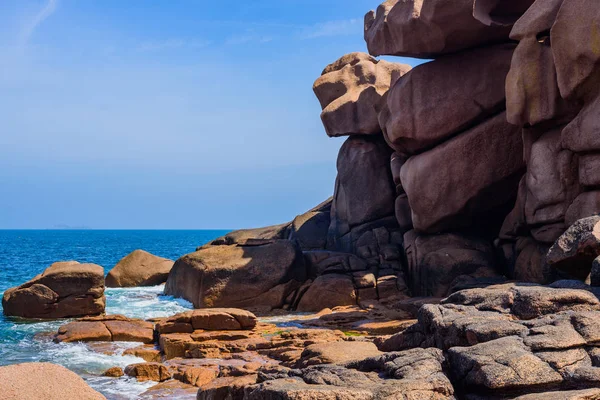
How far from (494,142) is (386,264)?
5867 mm

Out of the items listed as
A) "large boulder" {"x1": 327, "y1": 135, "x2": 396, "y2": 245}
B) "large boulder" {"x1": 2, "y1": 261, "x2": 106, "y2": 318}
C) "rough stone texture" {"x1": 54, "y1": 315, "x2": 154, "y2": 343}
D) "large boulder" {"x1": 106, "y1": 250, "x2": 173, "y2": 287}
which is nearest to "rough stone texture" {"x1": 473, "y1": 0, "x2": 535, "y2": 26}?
"large boulder" {"x1": 327, "y1": 135, "x2": 396, "y2": 245}

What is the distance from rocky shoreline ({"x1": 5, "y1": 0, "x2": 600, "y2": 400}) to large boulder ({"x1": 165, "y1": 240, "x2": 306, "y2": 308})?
7 cm

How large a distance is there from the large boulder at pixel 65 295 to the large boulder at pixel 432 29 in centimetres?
1251

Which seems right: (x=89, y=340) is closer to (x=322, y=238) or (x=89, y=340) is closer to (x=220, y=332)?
(x=220, y=332)

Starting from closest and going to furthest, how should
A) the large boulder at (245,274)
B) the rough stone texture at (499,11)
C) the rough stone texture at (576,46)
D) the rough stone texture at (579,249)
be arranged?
the rough stone texture at (579,249), the rough stone texture at (576,46), the rough stone texture at (499,11), the large boulder at (245,274)

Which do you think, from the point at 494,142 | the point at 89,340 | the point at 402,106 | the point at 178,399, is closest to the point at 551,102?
the point at 494,142

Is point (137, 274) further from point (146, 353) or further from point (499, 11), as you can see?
point (499, 11)

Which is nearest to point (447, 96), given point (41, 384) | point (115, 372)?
point (115, 372)

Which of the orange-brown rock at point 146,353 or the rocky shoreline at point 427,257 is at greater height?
the rocky shoreline at point 427,257

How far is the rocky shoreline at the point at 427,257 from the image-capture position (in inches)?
290

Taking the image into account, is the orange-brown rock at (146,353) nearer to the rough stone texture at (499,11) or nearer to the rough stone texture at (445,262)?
the rough stone texture at (445,262)

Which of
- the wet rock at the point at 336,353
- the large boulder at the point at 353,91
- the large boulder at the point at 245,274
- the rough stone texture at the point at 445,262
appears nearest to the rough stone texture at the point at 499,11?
the large boulder at the point at 353,91

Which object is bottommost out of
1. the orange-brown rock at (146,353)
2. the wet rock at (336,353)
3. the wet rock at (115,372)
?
the orange-brown rock at (146,353)

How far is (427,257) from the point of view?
20.5m
